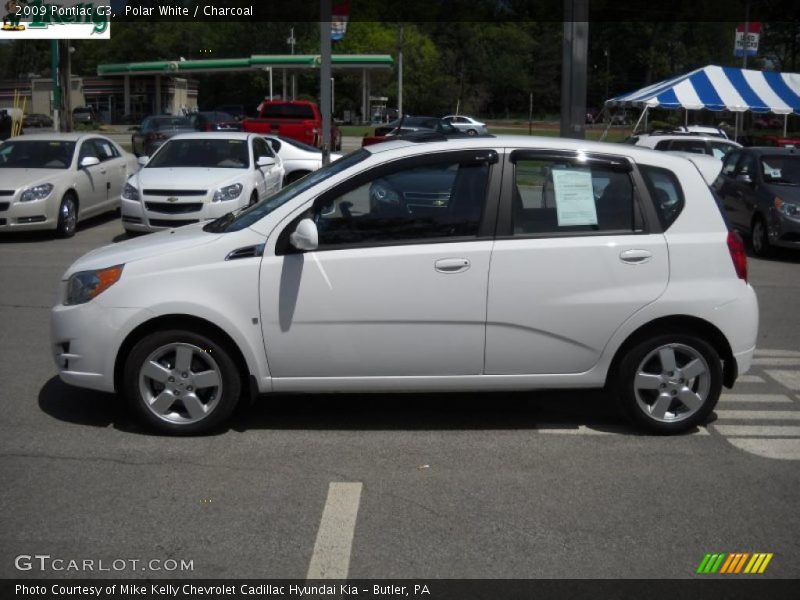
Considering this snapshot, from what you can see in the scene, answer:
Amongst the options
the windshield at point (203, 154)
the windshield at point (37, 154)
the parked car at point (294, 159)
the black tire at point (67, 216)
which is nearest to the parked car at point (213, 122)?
the parked car at point (294, 159)

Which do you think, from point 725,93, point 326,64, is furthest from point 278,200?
point 725,93

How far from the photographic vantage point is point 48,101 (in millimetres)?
72375

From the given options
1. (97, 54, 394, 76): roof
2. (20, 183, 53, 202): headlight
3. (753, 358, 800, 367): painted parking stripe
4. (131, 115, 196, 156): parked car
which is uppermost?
(97, 54, 394, 76): roof

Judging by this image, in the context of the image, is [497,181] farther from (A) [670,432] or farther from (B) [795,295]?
(B) [795,295]

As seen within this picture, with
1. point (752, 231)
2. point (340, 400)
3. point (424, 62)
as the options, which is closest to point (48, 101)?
point (424, 62)

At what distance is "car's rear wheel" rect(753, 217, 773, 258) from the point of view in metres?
14.0

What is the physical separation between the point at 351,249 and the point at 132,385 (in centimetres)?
153

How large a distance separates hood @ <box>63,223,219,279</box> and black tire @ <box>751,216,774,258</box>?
10263mm

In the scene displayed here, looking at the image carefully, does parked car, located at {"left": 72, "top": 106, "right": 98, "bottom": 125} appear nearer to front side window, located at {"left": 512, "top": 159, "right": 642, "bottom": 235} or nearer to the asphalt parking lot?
the asphalt parking lot

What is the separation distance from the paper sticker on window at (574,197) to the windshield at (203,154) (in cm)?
966

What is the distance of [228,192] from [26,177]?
322cm

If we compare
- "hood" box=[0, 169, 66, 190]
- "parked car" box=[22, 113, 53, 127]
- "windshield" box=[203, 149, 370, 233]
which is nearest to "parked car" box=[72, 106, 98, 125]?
"parked car" box=[22, 113, 53, 127]

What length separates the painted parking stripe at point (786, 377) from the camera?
711 centimetres

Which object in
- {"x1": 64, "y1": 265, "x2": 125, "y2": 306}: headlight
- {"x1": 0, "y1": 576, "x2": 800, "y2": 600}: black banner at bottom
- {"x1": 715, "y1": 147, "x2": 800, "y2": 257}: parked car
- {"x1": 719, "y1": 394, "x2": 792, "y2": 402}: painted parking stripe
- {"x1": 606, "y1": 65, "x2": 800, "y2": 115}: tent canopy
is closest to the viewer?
{"x1": 0, "y1": 576, "x2": 800, "y2": 600}: black banner at bottom
